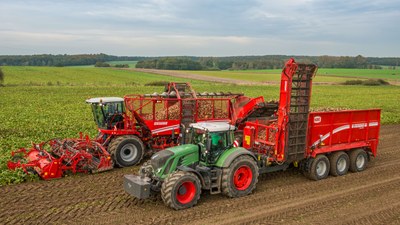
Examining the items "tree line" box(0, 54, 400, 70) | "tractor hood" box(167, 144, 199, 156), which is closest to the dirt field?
"tractor hood" box(167, 144, 199, 156)

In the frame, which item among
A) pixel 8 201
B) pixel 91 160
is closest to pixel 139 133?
pixel 91 160

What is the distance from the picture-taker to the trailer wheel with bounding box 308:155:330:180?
11344 mm

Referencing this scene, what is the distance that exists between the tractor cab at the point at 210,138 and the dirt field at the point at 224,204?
1138mm

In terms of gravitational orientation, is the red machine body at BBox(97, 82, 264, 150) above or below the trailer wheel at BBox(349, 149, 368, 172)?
above

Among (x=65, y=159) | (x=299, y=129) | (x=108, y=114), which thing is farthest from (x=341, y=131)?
(x=65, y=159)

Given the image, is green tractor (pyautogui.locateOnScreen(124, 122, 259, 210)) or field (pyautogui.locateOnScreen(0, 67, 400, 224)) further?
green tractor (pyautogui.locateOnScreen(124, 122, 259, 210))

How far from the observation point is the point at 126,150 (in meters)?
13.4

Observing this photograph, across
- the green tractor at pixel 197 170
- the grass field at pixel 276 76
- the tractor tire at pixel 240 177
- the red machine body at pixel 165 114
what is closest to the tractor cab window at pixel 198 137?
the green tractor at pixel 197 170

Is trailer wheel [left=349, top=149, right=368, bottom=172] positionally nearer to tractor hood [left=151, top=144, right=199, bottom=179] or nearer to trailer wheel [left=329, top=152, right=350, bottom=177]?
trailer wheel [left=329, top=152, right=350, bottom=177]

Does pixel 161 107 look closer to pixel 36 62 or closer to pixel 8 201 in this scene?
pixel 8 201

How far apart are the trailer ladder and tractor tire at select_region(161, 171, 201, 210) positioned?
3.19m

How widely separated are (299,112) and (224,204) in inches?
139

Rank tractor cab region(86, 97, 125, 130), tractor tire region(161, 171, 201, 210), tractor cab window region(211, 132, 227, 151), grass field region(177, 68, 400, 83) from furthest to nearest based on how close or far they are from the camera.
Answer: grass field region(177, 68, 400, 83) < tractor cab region(86, 97, 125, 130) < tractor cab window region(211, 132, 227, 151) < tractor tire region(161, 171, 201, 210)

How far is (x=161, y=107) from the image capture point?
14.2 meters
